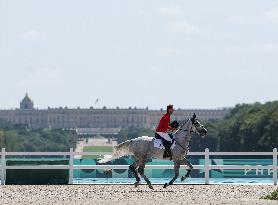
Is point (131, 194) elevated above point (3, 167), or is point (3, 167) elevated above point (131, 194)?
point (3, 167)

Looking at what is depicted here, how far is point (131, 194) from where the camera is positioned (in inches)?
1156

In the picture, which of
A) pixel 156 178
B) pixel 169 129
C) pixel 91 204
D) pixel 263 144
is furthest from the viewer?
pixel 263 144

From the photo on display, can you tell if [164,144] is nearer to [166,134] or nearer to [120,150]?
[166,134]

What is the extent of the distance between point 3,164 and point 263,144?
8380 cm

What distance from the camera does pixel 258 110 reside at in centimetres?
15550

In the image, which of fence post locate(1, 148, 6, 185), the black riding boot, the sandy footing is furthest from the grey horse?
fence post locate(1, 148, 6, 185)

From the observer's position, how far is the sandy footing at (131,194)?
2656 centimetres

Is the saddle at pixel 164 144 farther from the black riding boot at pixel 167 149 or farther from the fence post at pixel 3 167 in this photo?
the fence post at pixel 3 167

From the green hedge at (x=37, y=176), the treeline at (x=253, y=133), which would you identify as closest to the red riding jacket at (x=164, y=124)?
the green hedge at (x=37, y=176)

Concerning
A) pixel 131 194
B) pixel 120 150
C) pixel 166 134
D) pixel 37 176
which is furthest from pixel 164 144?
pixel 37 176

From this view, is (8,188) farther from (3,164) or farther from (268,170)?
(268,170)

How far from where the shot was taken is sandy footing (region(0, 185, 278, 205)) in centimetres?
2656

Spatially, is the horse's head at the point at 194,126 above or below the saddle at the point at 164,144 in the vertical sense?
above

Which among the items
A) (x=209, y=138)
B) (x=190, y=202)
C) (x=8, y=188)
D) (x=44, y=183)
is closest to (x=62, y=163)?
(x=44, y=183)
